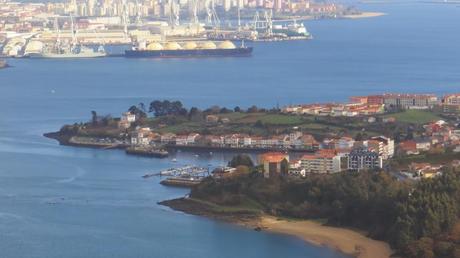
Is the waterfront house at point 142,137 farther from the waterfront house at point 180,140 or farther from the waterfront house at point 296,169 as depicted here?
the waterfront house at point 296,169

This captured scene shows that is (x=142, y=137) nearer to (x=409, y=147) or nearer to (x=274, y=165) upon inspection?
(x=409, y=147)

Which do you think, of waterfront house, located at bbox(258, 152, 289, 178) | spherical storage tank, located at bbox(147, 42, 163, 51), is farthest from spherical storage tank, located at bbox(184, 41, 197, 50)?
waterfront house, located at bbox(258, 152, 289, 178)

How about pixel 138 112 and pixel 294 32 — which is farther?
pixel 294 32

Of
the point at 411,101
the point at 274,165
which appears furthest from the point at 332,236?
the point at 411,101

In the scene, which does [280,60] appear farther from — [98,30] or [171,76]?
[98,30]

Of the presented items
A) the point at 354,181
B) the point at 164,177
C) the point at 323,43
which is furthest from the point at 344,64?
the point at 354,181

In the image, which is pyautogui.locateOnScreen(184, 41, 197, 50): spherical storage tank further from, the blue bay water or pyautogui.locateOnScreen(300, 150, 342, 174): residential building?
pyautogui.locateOnScreen(300, 150, 342, 174): residential building
